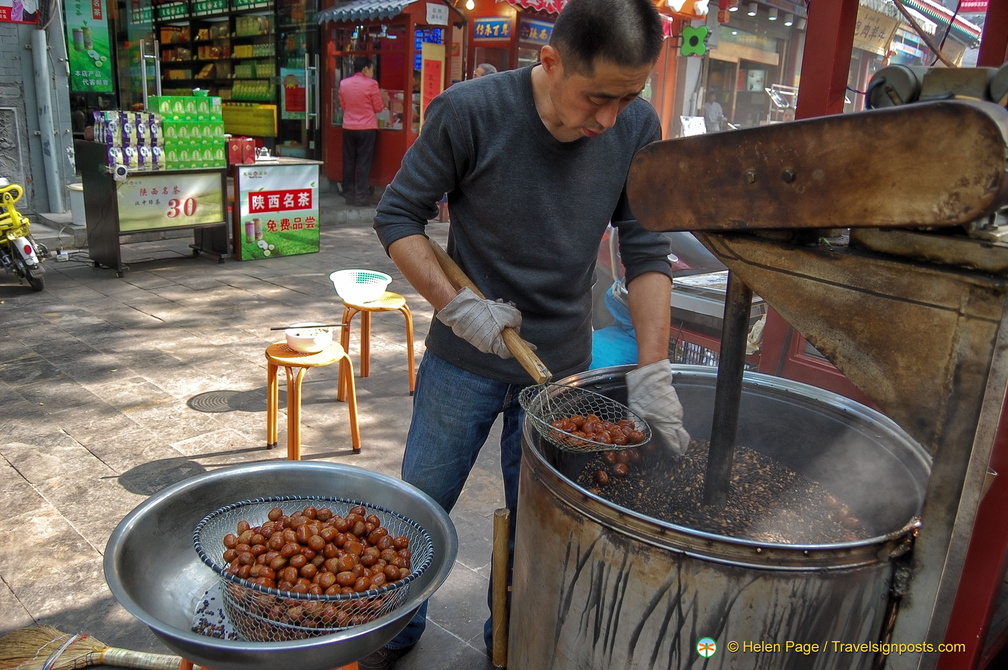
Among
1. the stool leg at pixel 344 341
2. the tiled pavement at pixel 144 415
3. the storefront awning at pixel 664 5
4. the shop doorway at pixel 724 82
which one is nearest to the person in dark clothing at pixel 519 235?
the tiled pavement at pixel 144 415

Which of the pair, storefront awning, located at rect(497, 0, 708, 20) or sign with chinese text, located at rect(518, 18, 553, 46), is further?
sign with chinese text, located at rect(518, 18, 553, 46)

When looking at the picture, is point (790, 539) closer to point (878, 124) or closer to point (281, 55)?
point (878, 124)

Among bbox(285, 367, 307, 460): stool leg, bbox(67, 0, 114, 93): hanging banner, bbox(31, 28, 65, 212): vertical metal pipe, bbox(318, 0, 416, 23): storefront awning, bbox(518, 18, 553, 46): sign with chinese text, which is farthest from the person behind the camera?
bbox(518, 18, 553, 46): sign with chinese text

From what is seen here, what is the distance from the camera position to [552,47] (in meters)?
1.88

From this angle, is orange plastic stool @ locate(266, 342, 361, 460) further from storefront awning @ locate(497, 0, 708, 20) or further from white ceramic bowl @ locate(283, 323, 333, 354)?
storefront awning @ locate(497, 0, 708, 20)

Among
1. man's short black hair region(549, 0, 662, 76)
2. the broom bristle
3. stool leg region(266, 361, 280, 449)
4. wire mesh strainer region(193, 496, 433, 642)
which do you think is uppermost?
man's short black hair region(549, 0, 662, 76)

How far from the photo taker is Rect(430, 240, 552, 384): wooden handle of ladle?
190 cm

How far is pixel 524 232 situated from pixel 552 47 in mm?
493

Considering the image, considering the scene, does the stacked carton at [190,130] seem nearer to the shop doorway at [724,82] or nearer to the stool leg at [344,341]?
the stool leg at [344,341]

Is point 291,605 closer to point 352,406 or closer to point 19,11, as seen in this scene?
point 352,406

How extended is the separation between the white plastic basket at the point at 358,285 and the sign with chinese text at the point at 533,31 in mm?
8895

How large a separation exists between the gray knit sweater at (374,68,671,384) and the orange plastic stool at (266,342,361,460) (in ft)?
5.48

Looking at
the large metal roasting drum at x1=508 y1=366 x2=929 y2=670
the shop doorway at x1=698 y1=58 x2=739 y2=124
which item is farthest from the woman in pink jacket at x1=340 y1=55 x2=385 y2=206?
the large metal roasting drum at x1=508 y1=366 x2=929 y2=670

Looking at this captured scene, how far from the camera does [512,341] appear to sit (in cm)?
196
